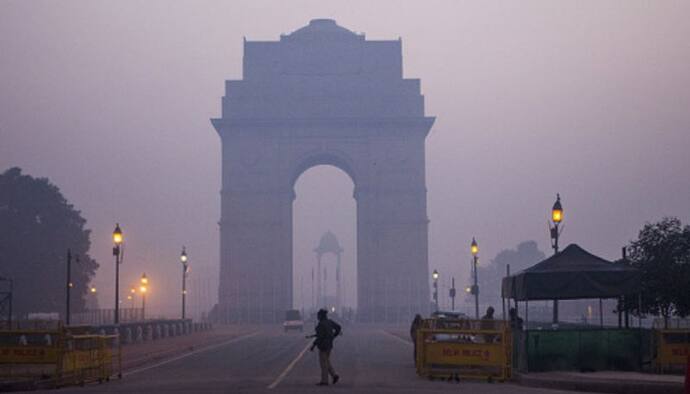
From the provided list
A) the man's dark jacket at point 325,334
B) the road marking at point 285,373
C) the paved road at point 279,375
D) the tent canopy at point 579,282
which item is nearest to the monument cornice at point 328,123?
the paved road at point 279,375

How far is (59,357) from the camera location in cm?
2425

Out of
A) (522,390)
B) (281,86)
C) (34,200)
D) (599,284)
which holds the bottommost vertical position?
(522,390)

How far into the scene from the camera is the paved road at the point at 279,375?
Answer: 21.6 metres

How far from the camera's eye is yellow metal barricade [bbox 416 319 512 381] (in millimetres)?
24734

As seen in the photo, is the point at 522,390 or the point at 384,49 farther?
the point at 384,49

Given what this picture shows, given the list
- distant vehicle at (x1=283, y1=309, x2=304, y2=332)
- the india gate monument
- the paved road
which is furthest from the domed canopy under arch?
the paved road

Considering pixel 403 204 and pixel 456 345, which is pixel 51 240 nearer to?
pixel 403 204

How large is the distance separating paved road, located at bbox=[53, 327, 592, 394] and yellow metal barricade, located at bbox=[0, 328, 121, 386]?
89 centimetres

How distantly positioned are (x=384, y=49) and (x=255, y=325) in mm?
26007

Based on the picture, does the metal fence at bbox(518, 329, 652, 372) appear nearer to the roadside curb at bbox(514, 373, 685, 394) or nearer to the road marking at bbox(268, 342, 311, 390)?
the roadside curb at bbox(514, 373, 685, 394)

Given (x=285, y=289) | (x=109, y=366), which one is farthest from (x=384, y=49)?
(x=109, y=366)

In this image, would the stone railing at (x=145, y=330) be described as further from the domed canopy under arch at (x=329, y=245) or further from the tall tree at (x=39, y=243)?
the domed canopy under arch at (x=329, y=245)

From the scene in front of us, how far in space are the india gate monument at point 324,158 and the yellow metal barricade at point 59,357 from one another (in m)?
64.8

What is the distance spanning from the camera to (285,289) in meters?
92.7
